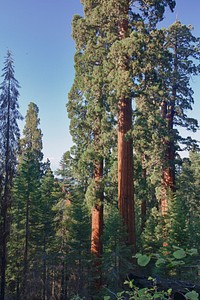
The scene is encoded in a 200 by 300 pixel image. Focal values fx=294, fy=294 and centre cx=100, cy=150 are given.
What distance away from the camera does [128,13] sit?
1048cm

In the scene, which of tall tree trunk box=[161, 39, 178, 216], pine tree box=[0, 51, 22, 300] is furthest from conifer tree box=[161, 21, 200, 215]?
pine tree box=[0, 51, 22, 300]

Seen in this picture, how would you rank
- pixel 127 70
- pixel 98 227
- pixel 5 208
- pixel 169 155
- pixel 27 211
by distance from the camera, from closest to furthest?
1. pixel 127 70
2. pixel 98 227
3. pixel 5 208
4. pixel 169 155
5. pixel 27 211

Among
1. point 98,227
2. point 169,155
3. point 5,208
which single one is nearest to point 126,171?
point 98,227

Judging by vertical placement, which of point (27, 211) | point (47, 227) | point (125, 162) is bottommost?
point (47, 227)

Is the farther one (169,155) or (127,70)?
(169,155)

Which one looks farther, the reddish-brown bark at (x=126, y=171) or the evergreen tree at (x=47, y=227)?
the evergreen tree at (x=47, y=227)

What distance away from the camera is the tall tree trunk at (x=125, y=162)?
9828 millimetres

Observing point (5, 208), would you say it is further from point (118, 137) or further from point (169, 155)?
point (169, 155)

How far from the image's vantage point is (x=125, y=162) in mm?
10227

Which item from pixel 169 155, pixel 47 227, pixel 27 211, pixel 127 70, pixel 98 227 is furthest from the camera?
pixel 47 227

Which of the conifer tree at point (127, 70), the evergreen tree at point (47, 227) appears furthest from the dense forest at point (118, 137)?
the evergreen tree at point (47, 227)

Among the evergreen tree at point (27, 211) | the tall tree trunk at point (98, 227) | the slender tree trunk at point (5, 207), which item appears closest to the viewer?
the tall tree trunk at point (98, 227)

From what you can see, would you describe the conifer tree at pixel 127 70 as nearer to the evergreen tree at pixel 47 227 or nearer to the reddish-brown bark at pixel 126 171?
the reddish-brown bark at pixel 126 171

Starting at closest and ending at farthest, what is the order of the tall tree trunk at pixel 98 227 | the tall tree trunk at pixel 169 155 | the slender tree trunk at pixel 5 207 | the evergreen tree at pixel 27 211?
the tall tree trunk at pixel 98 227 < the slender tree trunk at pixel 5 207 < the tall tree trunk at pixel 169 155 < the evergreen tree at pixel 27 211
